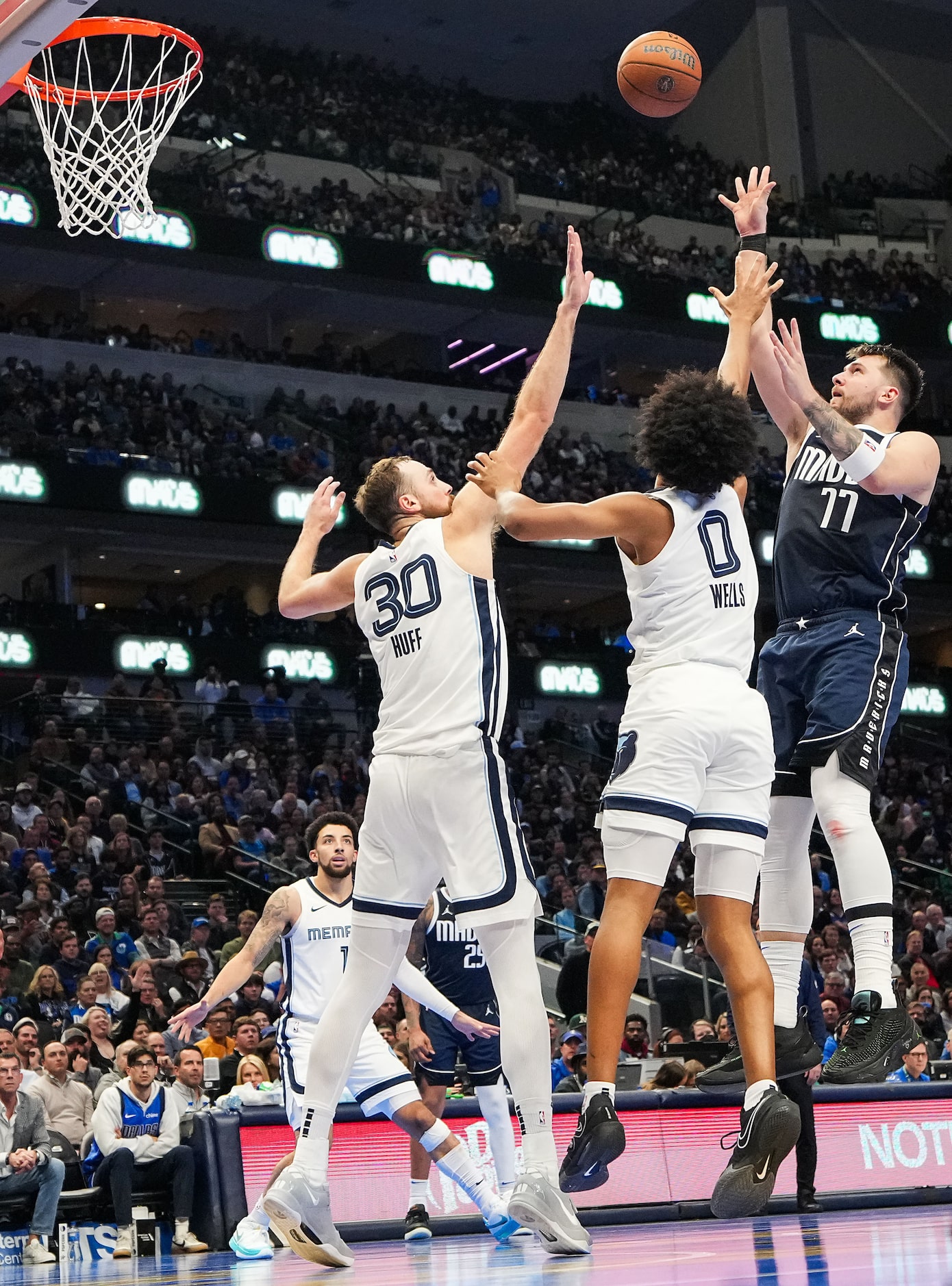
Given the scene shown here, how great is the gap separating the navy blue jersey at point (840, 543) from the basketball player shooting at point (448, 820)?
1.09 meters

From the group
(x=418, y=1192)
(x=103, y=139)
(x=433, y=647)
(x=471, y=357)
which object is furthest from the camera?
(x=471, y=357)

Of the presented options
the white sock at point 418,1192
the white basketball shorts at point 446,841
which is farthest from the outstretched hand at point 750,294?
the white sock at point 418,1192

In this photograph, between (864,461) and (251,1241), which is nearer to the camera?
(864,461)

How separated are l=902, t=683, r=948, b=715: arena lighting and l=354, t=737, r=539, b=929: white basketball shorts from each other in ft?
101

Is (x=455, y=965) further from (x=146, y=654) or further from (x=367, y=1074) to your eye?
(x=146, y=654)

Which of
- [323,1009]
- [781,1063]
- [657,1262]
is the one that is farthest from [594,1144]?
[323,1009]

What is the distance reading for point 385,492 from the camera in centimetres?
661

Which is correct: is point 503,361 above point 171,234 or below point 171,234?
below

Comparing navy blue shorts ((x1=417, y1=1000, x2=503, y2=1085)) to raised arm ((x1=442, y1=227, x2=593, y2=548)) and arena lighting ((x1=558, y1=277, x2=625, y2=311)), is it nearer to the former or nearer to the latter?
raised arm ((x1=442, y1=227, x2=593, y2=548))

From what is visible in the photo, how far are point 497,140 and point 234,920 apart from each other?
27.8 m

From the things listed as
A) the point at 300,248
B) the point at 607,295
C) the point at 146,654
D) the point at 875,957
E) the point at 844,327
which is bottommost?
the point at 875,957

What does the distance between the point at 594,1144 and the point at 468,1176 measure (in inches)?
169

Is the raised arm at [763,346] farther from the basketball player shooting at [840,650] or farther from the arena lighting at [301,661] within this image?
the arena lighting at [301,661]

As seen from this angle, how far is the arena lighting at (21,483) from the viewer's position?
3002 cm
